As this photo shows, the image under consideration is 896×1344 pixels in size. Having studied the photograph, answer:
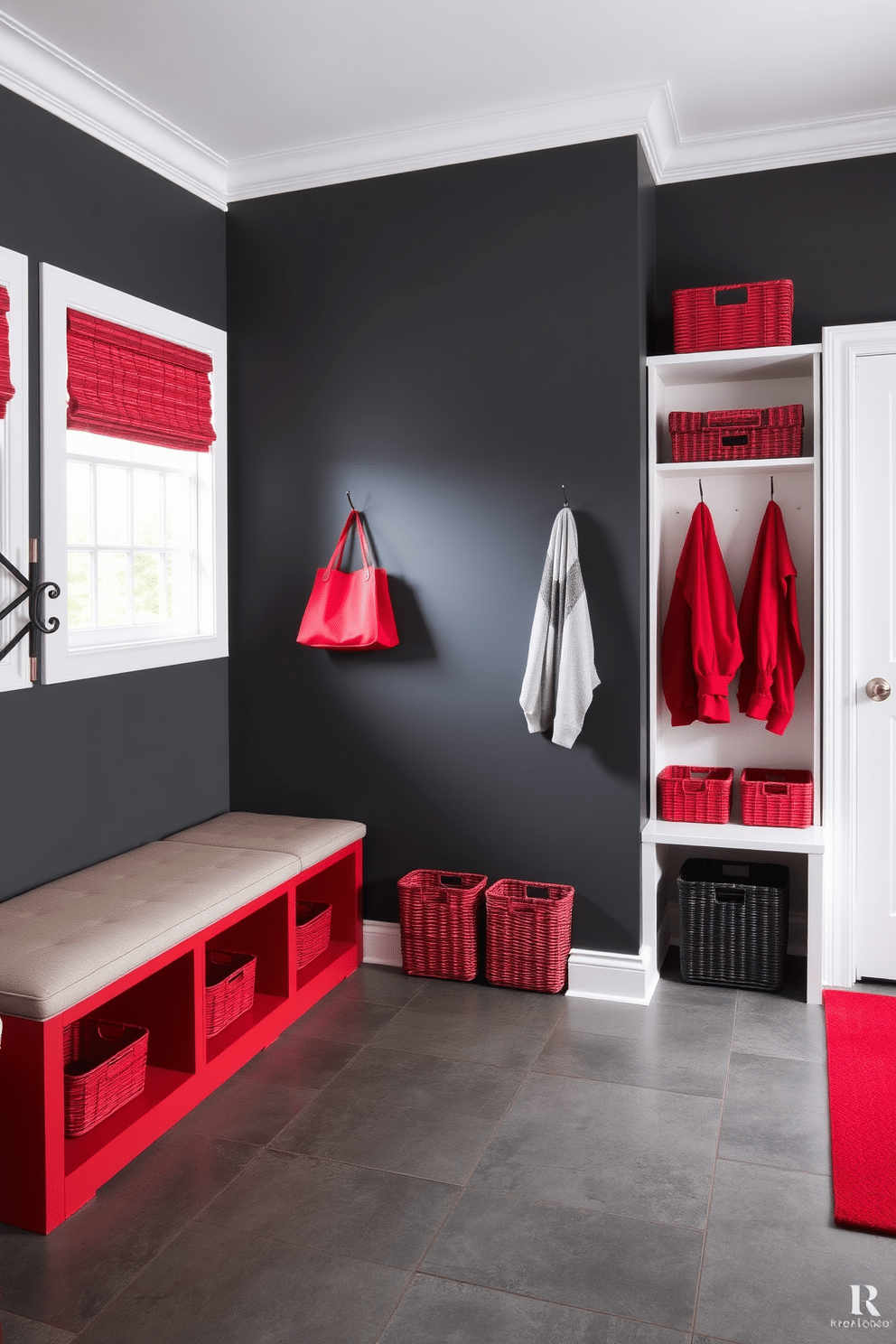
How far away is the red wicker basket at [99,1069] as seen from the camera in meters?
2.27

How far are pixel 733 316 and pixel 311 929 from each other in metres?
2.42

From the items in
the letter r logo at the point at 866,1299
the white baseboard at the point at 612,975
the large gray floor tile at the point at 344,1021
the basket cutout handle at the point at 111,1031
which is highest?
the basket cutout handle at the point at 111,1031

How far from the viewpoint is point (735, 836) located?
10.8 feet

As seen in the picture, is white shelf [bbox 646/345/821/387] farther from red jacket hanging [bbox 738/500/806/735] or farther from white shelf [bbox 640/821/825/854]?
white shelf [bbox 640/821/825/854]

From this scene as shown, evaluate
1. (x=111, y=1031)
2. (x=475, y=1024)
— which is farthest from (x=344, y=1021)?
(x=111, y=1031)

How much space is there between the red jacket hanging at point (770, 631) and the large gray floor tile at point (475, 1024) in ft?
3.95

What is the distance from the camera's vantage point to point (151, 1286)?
1.93 metres

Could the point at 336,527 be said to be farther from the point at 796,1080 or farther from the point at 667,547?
the point at 796,1080

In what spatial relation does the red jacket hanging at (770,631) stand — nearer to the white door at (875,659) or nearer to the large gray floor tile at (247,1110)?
the white door at (875,659)

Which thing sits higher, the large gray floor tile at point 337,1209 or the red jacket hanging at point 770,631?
the red jacket hanging at point 770,631

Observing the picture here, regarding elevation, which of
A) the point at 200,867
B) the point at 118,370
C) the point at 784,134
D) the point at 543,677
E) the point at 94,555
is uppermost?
the point at 784,134

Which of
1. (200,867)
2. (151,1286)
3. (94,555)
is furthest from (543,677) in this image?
(151,1286)

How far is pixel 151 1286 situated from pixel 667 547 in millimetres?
2730

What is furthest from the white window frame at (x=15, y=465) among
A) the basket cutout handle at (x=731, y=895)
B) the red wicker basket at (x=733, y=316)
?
the basket cutout handle at (x=731, y=895)
